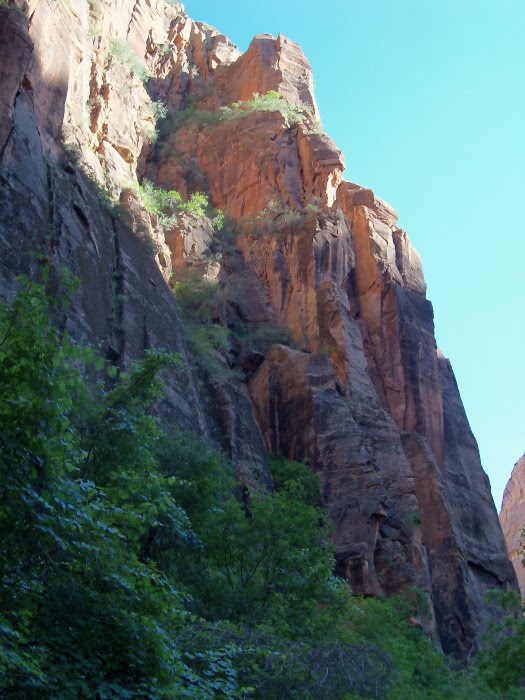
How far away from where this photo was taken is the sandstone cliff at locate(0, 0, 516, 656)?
24.0 m

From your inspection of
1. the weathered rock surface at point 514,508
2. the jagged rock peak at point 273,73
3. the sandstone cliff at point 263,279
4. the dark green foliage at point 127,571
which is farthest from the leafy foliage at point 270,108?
the weathered rock surface at point 514,508

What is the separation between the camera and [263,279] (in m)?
39.2

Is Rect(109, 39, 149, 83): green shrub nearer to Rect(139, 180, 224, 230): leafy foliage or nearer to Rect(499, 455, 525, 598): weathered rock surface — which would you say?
Rect(139, 180, 224, 230): leafy foliage

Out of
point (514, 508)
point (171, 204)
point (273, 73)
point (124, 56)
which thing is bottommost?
point (514, 508)

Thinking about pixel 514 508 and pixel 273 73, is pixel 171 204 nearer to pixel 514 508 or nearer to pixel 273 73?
pixel 273 73

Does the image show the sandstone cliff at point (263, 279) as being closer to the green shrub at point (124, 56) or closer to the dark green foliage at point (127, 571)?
the green shrub at point (124, 56)

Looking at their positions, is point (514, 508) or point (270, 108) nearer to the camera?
point (270, 108)

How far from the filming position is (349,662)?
12.2m

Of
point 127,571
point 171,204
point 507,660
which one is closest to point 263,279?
point 171,204

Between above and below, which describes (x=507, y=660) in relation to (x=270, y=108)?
below

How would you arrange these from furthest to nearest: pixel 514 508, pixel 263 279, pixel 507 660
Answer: pixel 514 508, pixel 263 279, pixel 507 660

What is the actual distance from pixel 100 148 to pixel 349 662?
2345 centimetres

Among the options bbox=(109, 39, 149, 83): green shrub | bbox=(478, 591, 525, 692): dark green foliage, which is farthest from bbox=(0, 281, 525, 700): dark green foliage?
bbox=(109, 39, 149, 83): green shrub

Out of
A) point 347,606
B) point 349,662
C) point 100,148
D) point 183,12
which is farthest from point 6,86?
point 183,12
